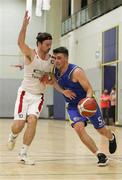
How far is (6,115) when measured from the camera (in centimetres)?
3472

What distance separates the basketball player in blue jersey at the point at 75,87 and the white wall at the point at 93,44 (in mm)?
15578

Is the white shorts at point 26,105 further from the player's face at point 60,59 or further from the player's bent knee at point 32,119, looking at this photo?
the player's face at point 60,59

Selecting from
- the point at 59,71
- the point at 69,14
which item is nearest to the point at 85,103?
the point at 59,71

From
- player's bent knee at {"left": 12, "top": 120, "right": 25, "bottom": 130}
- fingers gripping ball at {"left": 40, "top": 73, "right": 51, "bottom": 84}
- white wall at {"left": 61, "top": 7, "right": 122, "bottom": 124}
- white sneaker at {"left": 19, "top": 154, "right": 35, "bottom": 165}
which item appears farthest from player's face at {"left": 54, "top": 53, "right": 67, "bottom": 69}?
white wall at {"left": 61, "top": 7, "right": 122, "bottom": 124}

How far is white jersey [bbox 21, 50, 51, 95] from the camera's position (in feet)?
24.1

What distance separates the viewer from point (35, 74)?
7379 millimetres

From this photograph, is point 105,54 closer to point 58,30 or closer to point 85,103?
point 58,30

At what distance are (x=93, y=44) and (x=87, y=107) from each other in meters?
20.1

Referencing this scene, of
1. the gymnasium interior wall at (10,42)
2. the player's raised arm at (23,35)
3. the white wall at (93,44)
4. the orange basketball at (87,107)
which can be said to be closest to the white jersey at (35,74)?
the player's raised arm at (23,35)

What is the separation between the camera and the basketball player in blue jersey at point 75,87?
7113mm

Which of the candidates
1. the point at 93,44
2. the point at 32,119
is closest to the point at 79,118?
the point at 32,119

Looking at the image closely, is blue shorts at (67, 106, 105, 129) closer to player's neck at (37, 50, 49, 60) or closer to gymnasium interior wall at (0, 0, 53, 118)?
player's neck at (37, 50, 49, 60)

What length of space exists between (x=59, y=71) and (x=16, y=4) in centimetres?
2840

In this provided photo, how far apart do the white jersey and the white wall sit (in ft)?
51.5
